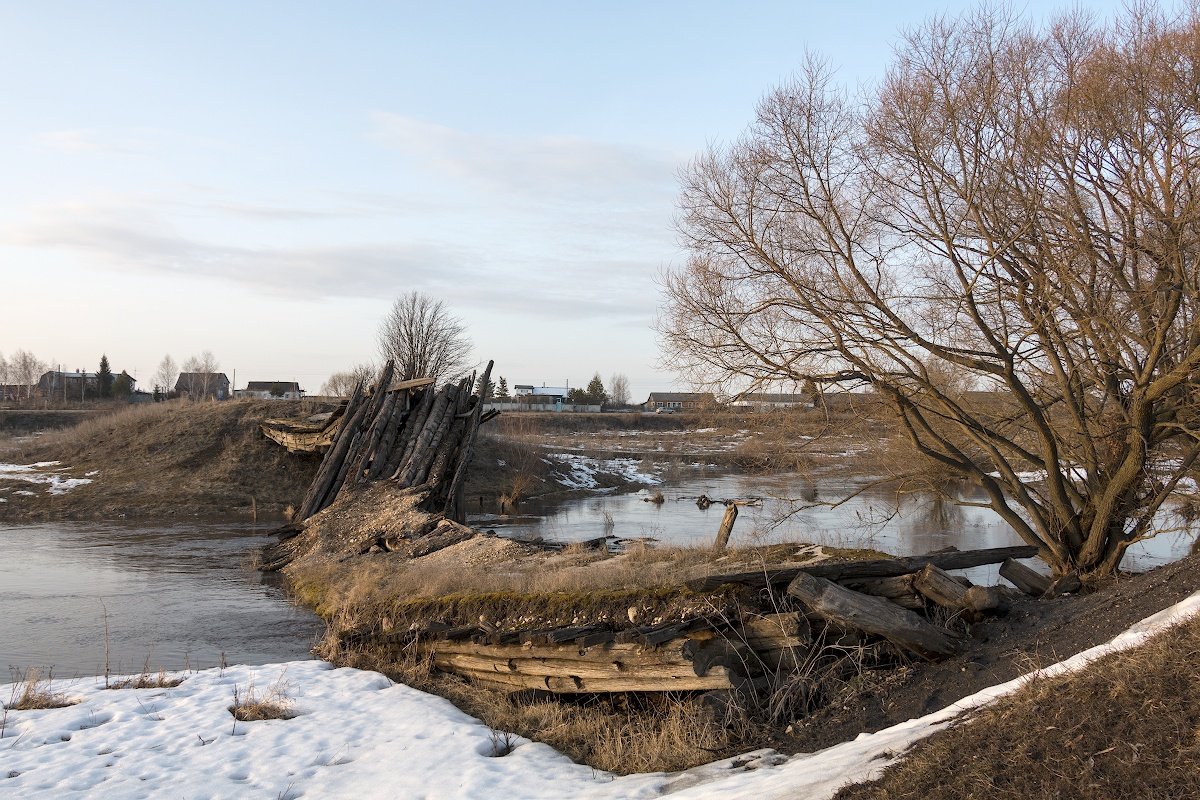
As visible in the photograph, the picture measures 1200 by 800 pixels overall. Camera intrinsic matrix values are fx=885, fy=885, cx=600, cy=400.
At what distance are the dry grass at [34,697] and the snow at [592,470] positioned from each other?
2714 cm

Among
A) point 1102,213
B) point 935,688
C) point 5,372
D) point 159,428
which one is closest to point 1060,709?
point 935,688

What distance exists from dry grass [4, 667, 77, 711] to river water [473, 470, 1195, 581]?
8.68 m

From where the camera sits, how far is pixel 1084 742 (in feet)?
14.0

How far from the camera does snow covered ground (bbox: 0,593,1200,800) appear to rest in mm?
5500

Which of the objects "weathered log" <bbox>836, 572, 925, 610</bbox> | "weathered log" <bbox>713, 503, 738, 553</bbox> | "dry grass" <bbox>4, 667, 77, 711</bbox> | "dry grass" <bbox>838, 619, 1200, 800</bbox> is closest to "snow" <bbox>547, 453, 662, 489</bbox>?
"weathered log" <bbox>713, 503, 738, 553</bbox>

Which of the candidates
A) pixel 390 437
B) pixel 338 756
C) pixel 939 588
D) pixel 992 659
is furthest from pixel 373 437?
pixel 992 659

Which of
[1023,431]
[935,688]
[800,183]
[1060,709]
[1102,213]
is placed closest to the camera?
[1060,709]

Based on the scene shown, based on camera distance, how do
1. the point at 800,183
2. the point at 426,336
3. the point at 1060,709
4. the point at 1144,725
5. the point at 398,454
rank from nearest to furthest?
the point at 1144,725, the point at 1060,709, the point at 800,183, the point at 398,454, the point at 426,336

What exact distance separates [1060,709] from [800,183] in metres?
8.69

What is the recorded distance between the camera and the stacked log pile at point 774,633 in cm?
700

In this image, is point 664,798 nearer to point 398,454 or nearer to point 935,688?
point 935,688

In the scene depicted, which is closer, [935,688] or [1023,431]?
[935,688]

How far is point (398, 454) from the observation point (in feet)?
66.9

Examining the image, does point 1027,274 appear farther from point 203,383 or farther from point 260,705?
point 203,383
